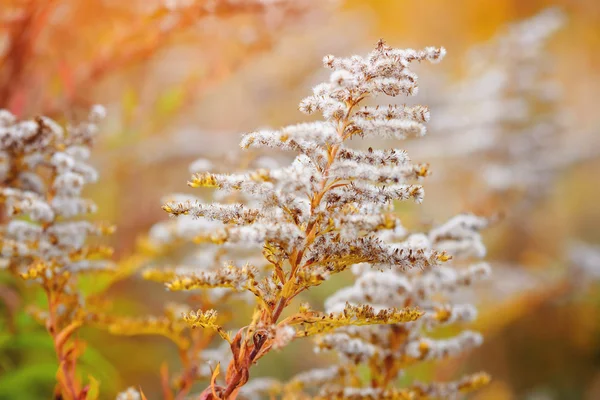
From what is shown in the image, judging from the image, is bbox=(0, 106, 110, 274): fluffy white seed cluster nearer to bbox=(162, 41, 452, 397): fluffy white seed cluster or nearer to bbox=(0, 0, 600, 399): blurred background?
bbox=(0, 0, 600, 399): blurred background

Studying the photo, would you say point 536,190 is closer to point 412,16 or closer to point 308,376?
point 308,376

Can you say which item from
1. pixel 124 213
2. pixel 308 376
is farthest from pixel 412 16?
pixel 308 376

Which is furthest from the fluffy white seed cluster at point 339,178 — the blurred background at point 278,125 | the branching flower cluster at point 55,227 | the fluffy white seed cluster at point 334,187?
the blurred background at point 278,125

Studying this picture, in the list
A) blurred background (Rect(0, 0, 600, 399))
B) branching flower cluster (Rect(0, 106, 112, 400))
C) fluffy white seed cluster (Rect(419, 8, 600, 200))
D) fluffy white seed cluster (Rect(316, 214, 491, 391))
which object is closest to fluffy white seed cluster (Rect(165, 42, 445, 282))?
fluffy white seed cluster (Rect(316, 214, 491, 391))

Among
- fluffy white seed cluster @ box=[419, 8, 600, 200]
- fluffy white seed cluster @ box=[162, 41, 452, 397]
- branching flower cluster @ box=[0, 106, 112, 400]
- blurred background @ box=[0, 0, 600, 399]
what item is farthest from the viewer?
fluffy white seed cluster @ box=[419, 8, 600, 200]

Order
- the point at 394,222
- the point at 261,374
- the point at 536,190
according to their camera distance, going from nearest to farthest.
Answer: the point at 394,222 < the point at 261,374 < the point at 536,190

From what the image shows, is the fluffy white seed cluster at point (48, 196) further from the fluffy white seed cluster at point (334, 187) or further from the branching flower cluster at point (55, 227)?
the fluffy white seed cluster at point (334, 187)

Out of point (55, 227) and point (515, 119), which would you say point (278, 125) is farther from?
point (55, 227)

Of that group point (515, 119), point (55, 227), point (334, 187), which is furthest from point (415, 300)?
point (515, 119)
